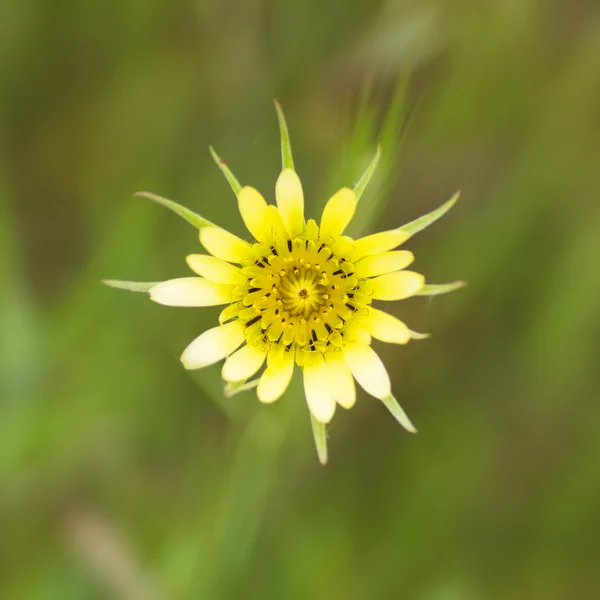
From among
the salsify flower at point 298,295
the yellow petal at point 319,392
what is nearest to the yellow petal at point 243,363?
the salsify flower at point 298,295

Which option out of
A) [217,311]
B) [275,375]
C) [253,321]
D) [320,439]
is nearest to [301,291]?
[253,321]

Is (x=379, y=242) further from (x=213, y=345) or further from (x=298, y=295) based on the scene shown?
(x=213, y=345)

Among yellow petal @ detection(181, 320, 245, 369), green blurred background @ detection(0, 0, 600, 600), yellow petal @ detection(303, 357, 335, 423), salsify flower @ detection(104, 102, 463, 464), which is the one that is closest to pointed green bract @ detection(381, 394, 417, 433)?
salsify flower @ detection(104, 102, 463, 464)

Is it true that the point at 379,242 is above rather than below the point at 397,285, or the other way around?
above

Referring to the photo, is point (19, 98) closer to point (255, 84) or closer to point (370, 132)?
point (255, 84)

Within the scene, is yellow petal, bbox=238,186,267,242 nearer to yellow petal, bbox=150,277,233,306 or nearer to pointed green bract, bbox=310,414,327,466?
yellow petal, bbox=150,277,233,306

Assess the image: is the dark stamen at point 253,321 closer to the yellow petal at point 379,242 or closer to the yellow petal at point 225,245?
the yellow petal at point 225,245
